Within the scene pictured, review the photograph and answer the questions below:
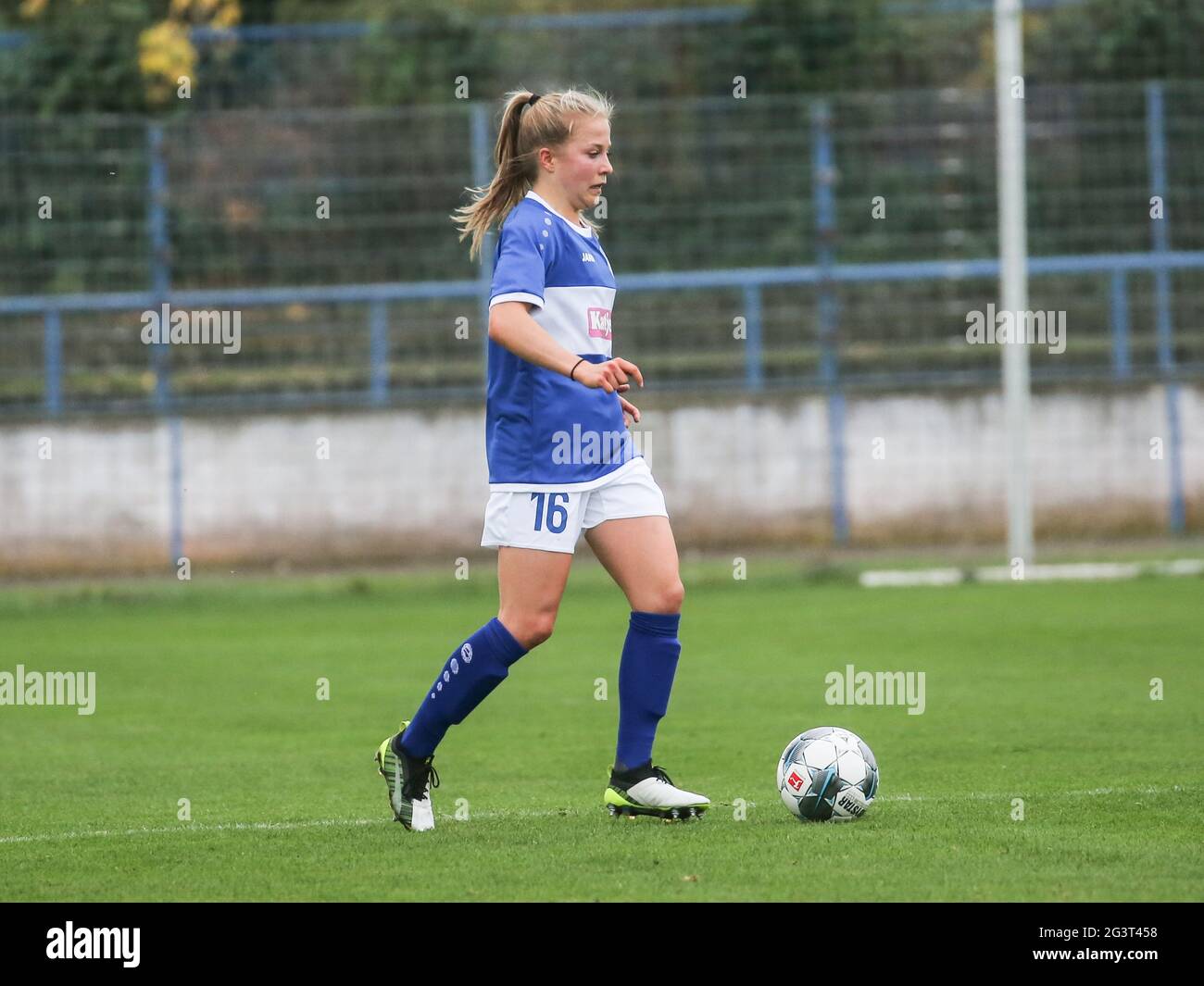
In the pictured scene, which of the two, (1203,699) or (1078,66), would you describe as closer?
(1203,699)

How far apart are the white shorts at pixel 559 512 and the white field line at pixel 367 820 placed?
85 cm

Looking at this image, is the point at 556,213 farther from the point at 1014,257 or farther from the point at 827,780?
the point at 1014,257

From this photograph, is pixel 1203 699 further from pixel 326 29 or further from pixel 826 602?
pixel 326 29

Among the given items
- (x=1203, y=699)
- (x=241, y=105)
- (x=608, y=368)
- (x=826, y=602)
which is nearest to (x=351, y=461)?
(x=241, y=105)

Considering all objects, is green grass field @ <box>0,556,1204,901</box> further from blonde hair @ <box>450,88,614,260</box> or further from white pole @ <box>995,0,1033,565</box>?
blonde hair @ <box>450,88,614,260</box>

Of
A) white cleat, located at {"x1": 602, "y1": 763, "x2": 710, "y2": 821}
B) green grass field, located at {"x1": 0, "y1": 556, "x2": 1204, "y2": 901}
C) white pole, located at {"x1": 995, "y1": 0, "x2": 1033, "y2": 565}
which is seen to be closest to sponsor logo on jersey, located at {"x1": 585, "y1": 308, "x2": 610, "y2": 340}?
white cleat, located at {"x1": 602, "y1": 763, "x2": 710, "y2": 821}

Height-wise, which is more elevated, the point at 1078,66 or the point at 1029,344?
the point at 1078,66

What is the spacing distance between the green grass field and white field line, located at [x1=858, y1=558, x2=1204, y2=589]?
0.29m

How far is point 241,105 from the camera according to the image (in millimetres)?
15930

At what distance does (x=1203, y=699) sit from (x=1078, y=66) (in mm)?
9960

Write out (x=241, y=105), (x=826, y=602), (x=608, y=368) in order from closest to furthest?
(x=608, y=368)
(x=826, y=602)
(x=241, y=105)

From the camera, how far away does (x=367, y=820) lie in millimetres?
5633

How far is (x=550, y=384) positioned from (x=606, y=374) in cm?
30

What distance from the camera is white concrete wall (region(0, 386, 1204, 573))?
14.8 m
